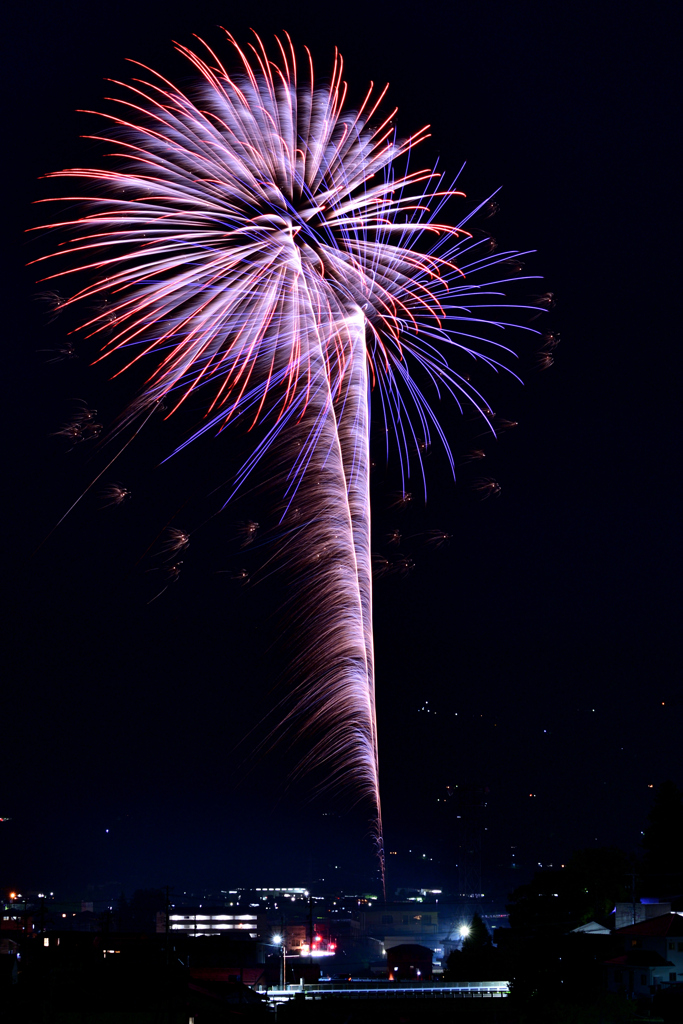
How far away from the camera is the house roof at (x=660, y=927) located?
113ft

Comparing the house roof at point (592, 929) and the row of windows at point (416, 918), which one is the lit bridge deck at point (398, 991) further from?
the row of windows at point (416, 918)

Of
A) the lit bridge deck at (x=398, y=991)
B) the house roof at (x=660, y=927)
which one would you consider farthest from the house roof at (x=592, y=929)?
the lit bridge deck at (x=398, y=991)

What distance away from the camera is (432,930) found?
305ft

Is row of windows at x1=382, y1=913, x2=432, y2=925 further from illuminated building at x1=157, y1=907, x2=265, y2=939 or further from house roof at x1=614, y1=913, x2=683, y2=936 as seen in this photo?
house roof at x1=614, y1=913, x2=683, y2=936

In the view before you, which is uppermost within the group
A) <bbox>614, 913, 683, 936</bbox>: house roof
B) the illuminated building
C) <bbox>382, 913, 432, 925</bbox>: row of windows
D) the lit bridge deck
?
<bbox>382, 913, 432, 925</bbox>: row of windows

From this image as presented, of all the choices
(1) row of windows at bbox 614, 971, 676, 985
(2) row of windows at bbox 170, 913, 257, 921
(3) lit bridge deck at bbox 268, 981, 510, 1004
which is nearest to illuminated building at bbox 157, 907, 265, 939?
(2) row of windows at bbox 170, 913, 257, 921

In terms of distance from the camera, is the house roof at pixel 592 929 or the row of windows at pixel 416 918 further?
the row of windows at pixel 416 918

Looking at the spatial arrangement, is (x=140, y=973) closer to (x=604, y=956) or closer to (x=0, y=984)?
(x=0, y=984)

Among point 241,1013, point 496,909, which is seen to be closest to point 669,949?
point 241,1013

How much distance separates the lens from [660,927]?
3506 centimetres

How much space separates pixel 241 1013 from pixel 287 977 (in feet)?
70.7

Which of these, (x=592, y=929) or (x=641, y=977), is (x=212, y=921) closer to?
(x=592, y=929)

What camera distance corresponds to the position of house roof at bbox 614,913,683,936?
34594mm

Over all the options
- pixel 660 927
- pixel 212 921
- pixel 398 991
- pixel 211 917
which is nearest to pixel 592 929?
pixel 660 927
